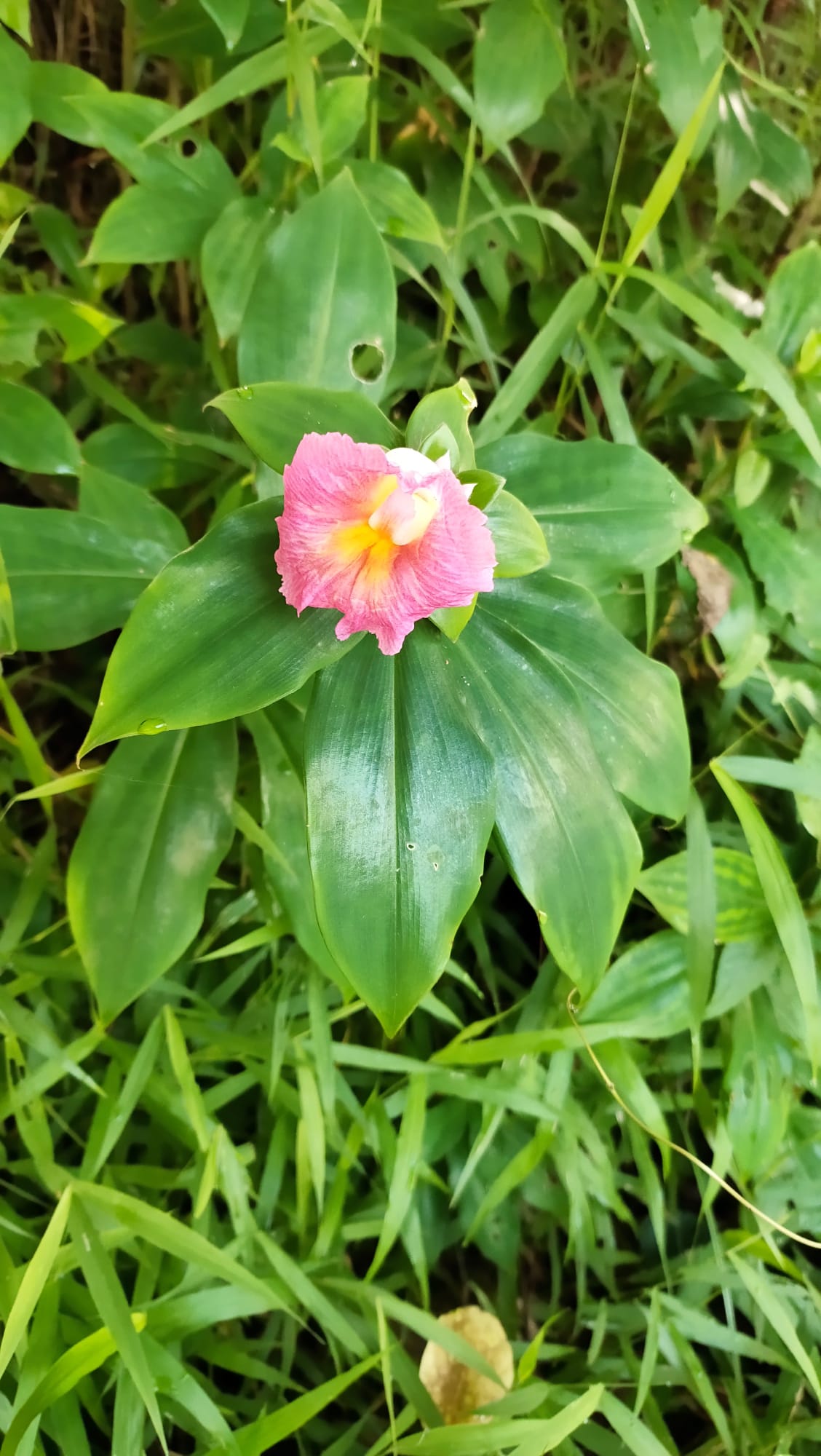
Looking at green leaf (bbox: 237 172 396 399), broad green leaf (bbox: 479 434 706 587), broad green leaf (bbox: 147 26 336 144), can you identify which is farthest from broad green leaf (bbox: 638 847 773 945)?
broad green leaf (bbox: 147 26 336 144)

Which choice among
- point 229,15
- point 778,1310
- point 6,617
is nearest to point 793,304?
point 229,15

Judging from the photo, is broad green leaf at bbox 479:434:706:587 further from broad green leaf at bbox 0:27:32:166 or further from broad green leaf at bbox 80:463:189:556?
broad green leaf at bbox 0:27:32:166

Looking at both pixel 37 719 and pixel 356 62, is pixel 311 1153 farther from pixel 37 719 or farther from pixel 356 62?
pixel 356 62

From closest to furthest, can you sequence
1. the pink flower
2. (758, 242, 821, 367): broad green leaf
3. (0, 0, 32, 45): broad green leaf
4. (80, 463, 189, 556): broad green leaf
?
the pink flower
(0, 0, 32, 45): broad green leaf
(80, 463, 189, 556): broad green leaf
(758, 242, 821, 367): broad green leaf

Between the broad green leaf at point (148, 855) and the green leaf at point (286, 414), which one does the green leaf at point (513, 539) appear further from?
the broad green leaf at point (148, 855)

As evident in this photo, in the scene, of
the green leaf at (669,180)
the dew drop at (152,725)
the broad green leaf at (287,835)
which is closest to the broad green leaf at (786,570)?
the green leaf at (669,180)

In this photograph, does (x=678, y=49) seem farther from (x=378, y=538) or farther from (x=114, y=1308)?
(x=114, y=1308)
